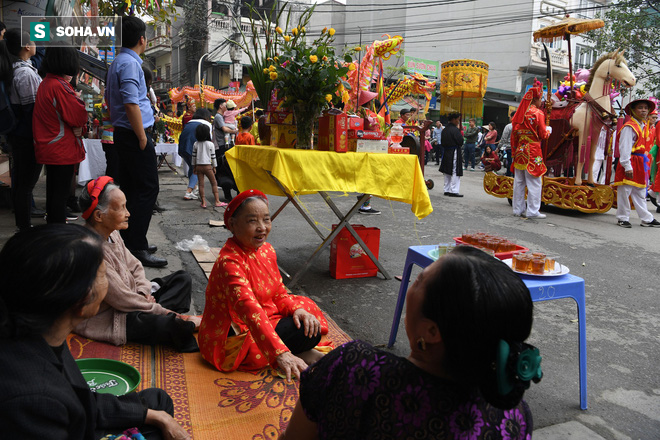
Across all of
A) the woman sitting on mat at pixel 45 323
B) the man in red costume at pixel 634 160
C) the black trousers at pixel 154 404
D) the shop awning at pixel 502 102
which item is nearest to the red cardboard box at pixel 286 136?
the black trousers at pixel 154 404

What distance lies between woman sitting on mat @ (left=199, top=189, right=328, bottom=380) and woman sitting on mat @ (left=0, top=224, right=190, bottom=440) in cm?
111

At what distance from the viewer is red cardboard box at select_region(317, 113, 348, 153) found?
3822 mm

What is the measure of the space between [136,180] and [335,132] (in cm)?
172

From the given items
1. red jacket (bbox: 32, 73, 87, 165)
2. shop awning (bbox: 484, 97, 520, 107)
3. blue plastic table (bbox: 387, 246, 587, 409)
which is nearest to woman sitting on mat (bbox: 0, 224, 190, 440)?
blue plastic table (bbox: 387, 246, 587, 409)

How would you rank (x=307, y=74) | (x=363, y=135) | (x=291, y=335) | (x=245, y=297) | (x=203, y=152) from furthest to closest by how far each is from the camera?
1. (x=203, y=152)
2. (x=363, y=135)
3. (x=307, y=74)
4. (x=291, y=335)
5. (x=245, y=297)

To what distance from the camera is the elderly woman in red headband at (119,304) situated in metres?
2.76

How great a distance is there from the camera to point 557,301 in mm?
4195

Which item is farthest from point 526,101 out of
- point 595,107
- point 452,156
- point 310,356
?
point 310,356

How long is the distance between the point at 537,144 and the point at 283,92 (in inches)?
216

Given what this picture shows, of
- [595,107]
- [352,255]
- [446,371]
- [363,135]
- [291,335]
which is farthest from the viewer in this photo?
[595,107]

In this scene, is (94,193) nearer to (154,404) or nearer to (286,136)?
(154,404)

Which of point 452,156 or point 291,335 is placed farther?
point 452,156

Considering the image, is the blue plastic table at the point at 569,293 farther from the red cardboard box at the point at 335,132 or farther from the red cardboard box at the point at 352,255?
the red cardboard box at the point at 352,255

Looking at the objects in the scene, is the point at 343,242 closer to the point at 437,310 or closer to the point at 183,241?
the point at 183,241
